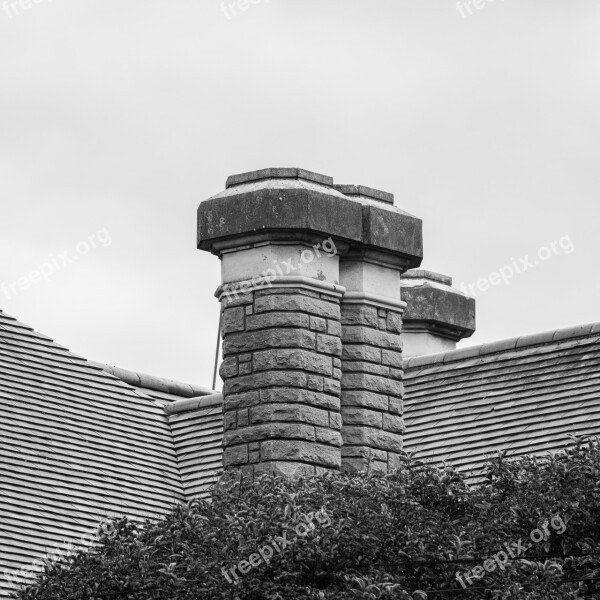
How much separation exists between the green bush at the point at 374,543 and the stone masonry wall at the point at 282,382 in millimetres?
1314

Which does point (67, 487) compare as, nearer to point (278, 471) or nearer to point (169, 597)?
point (278, 471)

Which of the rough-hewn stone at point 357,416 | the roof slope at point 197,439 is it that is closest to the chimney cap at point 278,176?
the rough-hewn stone at point 357,416

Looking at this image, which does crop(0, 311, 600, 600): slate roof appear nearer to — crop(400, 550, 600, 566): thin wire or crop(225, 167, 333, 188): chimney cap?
crop(225, 167, 333, 188): chimney cap

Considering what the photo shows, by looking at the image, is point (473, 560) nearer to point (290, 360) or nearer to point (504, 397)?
point (290, 360)

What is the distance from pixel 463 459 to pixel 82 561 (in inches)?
187

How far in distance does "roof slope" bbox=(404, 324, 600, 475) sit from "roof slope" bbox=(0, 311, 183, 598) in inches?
100

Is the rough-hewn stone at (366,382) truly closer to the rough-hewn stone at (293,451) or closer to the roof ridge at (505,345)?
the rough-hewn stone at (293,451)

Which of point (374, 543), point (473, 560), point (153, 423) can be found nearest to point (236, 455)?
point (374, 543)

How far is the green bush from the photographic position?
11188mm

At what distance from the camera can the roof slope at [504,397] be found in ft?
53.0

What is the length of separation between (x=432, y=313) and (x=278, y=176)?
5.62m

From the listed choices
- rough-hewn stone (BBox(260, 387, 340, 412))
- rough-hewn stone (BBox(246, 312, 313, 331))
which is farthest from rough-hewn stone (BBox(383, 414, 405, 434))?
rough-hewn stone (BBox(246, 312, 313, 331))

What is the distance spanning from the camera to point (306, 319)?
14.3m

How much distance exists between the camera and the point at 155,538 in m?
12.5
